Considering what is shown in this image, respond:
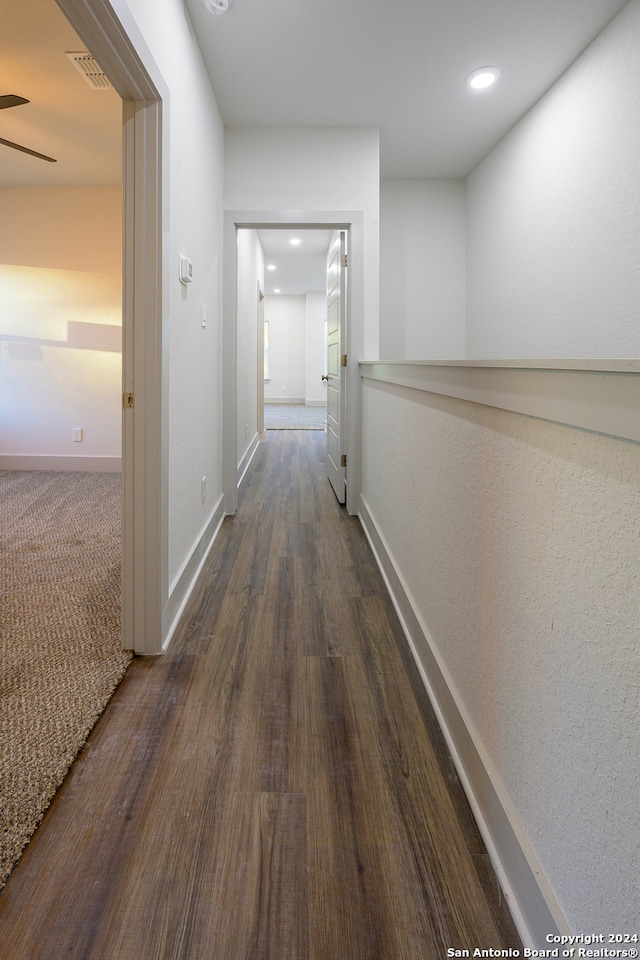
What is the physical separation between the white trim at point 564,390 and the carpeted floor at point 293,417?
722 centimetres

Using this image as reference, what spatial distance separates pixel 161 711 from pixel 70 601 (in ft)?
2.85

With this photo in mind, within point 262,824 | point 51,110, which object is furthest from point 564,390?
point 51,110

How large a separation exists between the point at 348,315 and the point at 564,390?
2.93 metres

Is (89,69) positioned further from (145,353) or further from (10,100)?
(145,353)

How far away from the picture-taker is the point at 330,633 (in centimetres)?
197

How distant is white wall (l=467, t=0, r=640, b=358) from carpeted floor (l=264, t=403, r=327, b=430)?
4.82m

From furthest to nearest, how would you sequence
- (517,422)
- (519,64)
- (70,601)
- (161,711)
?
(519,64)
(70,601)
(161,711)
(517,422)

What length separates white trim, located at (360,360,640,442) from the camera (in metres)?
0.61

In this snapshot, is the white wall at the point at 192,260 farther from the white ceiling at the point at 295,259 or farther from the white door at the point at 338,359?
Result: the white ceiling at the point at 295,259

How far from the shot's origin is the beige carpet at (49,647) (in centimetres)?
122

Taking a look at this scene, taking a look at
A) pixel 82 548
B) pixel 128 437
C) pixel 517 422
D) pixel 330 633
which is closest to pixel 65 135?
pixel 82 548

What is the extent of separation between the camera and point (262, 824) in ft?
3.69

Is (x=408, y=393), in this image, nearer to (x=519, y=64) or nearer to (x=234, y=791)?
(x=234, y=791)

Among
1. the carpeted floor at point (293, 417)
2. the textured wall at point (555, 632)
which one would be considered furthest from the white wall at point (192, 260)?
A: the carpeted floor at point (293, 417)
